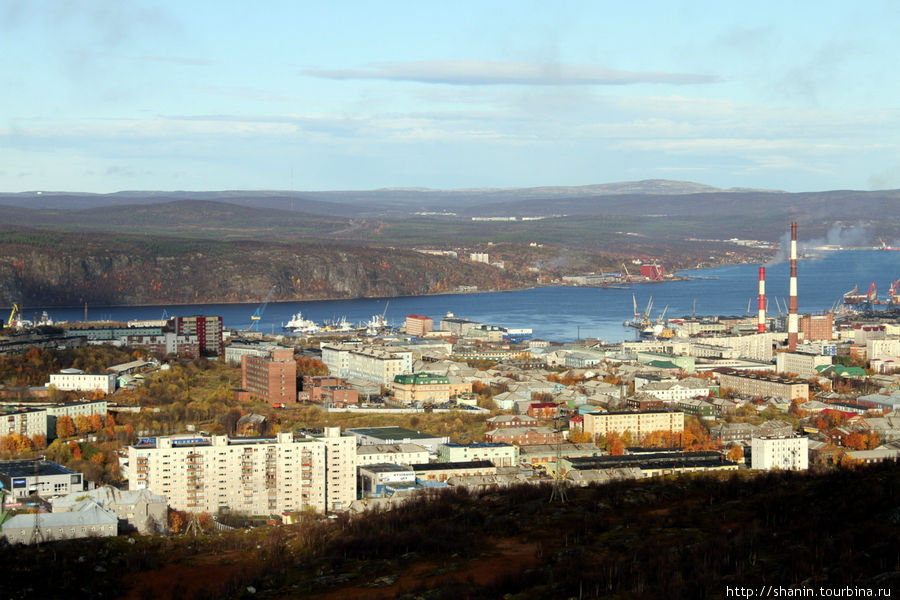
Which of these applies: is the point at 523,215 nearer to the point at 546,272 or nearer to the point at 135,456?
the point at 546,272

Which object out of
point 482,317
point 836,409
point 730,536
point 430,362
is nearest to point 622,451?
point 836,409

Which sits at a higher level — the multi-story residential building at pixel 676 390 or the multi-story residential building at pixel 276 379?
the multi-story residential building at pixel 276 379

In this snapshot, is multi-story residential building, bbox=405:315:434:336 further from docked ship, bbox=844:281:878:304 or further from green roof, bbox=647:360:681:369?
docked ship, bbox=844:281:878:304

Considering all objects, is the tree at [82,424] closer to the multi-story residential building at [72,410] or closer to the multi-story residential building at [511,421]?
the multi-story residential building at [72,410]

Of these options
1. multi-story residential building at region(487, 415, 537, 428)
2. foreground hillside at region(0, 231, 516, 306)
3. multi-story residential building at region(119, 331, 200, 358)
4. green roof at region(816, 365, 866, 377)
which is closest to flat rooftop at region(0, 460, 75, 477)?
multi-story residential building at region(487, 415, 537, 428)

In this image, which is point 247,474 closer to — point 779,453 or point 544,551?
point 544,551

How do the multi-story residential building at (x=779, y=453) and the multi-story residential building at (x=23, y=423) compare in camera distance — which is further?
the multi-story residential building at (x=23, y=423)

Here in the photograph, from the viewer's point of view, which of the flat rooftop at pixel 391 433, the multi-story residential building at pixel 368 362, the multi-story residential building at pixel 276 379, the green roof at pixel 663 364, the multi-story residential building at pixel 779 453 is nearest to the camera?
the multi-story residential building at pixel 779 453

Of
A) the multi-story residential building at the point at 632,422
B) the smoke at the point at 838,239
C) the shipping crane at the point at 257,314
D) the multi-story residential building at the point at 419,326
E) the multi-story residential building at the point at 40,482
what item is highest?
the smoke at the point at 838,239

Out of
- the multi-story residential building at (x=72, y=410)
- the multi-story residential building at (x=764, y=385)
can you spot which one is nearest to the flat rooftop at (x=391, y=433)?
the multi-story residential building at (x=72, y=410)
